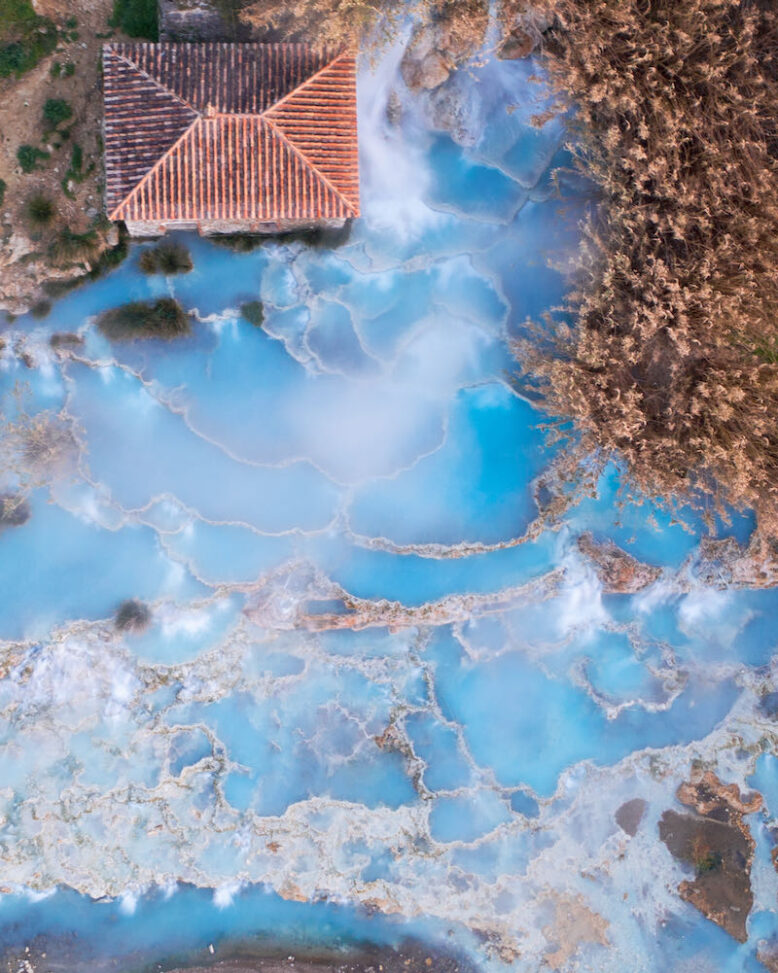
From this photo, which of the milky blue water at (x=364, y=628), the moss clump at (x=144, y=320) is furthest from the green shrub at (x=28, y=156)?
the moss clump at (x=144, y=320)

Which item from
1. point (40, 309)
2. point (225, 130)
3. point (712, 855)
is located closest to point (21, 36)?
point (40, 309)

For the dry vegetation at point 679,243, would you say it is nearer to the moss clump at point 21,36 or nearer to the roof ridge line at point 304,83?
the roof ridge line at point 304,83

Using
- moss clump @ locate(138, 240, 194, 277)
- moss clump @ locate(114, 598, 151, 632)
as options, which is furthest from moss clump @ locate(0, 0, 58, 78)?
moss clump @ locate(114, 598, 151, 632)

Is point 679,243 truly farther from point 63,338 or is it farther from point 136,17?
point 63,338

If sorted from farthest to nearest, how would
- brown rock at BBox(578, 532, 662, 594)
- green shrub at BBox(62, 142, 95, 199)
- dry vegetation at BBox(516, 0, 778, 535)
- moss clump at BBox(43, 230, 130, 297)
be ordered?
brown rock at BBox(578, 532, 662, 594)
moss clump at BBox(43, 230, 130, 297)
green shrub at BBox(62, 142, 95, 199)
dry vegetation at BBox(516, 0, 778, 535)

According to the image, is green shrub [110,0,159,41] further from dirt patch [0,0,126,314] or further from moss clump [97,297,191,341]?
moss clump [97,297,191,341]

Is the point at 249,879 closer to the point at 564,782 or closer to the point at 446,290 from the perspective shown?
the point at 564,782

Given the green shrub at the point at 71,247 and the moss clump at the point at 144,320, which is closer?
the green shrub at the point at 71,247
